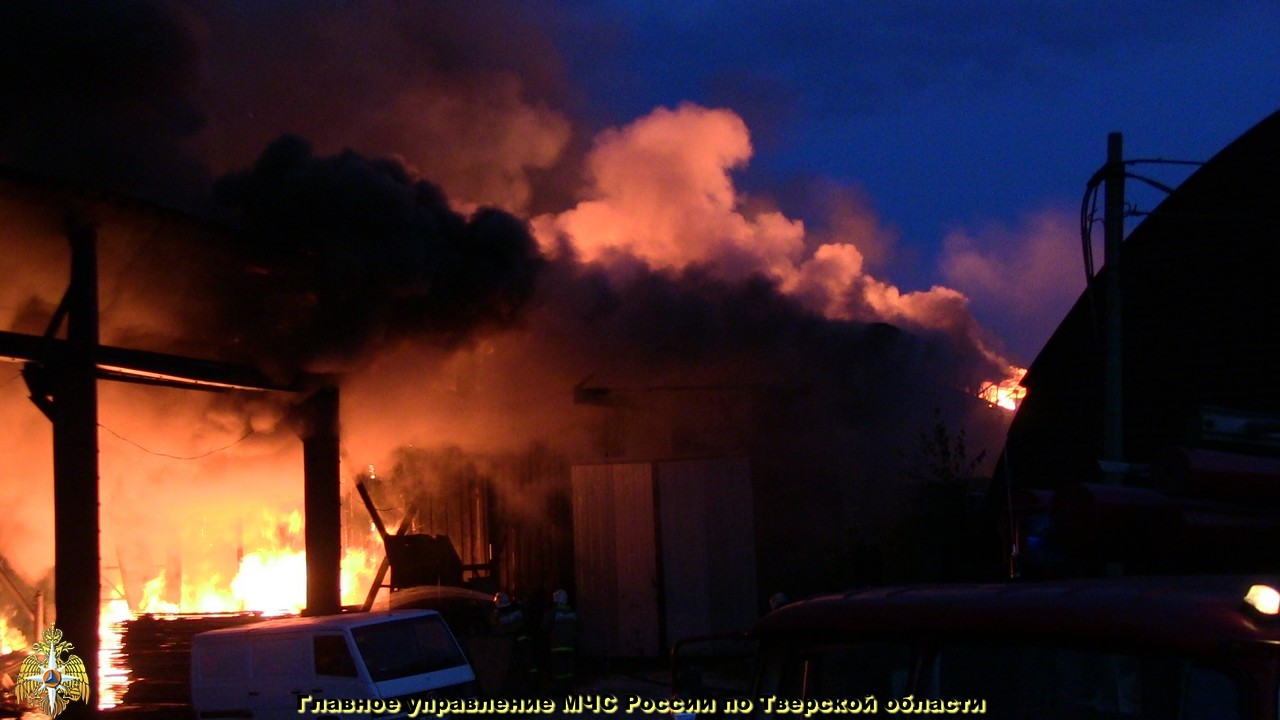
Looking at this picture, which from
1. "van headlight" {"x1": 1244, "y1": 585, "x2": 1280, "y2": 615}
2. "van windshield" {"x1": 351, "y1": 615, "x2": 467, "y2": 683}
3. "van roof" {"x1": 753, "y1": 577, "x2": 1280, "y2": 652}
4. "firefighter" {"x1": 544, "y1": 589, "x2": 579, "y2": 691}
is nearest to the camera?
"van headlight" {"x1": 1244, "y1": 585, "x2": 1280, "y2": 615}

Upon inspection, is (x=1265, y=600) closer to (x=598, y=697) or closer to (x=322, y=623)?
(x=322, y=623)

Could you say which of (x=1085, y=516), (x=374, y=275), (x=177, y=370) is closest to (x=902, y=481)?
(x=374, y=275)

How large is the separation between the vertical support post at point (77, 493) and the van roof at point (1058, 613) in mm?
8482

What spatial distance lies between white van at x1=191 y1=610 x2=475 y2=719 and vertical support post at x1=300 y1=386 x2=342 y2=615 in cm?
401

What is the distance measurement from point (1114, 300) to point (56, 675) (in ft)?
31.6

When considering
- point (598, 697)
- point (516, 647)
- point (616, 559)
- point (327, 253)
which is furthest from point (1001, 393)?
point (327, 253)

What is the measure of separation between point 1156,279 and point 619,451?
7732 mm

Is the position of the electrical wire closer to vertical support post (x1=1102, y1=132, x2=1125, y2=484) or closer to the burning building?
the burning building

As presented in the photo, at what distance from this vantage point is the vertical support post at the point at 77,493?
32.8ft

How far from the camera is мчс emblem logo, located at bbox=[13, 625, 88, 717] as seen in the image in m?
9.91

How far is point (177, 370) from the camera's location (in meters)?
11.6

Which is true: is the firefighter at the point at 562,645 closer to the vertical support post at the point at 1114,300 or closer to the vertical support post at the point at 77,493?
the vertical support post at the point at 77,493

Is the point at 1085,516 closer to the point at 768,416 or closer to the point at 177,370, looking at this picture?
the point at 177,370

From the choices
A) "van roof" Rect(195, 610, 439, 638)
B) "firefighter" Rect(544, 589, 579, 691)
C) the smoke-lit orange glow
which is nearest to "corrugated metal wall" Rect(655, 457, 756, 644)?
"firefighter" Rect(544, 589, 579, 691)
